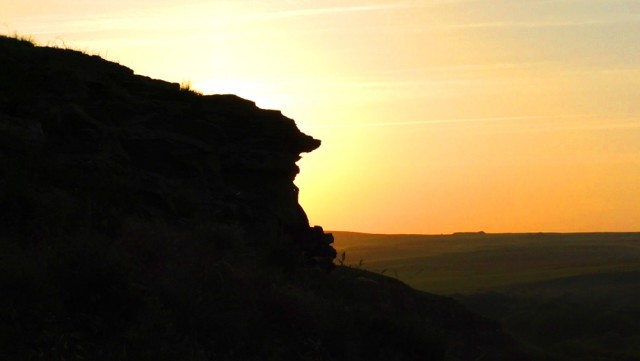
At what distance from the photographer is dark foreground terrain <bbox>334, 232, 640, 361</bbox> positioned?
134 feet

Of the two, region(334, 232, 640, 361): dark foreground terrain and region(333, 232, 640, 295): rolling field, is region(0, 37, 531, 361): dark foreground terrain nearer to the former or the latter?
region(334, 232, 640, 361): dark foreground terrain

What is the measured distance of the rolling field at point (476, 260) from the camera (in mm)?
75812

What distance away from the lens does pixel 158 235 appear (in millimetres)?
17375

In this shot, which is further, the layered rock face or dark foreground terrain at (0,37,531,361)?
the layered rock face

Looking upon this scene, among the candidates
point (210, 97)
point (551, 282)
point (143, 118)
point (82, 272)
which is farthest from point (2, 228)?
point (551, 282)

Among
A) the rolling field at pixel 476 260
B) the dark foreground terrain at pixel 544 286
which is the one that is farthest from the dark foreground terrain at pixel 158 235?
the rolling field at pixel 476 260

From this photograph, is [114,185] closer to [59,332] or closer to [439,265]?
[59,332]

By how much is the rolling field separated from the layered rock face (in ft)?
90.0

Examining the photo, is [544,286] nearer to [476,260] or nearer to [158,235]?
[476,260]

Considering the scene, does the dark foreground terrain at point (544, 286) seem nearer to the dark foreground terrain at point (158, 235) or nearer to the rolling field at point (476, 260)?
the rolling field at point (476, 260)

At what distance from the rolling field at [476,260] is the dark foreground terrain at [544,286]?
80mm

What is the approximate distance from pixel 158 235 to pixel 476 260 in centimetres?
8940

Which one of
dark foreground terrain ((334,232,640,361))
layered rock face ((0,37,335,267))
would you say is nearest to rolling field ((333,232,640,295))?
dark foreground terrain ((334,232,640,361))

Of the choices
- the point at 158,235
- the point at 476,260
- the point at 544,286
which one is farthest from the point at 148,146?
the point at 476,260
